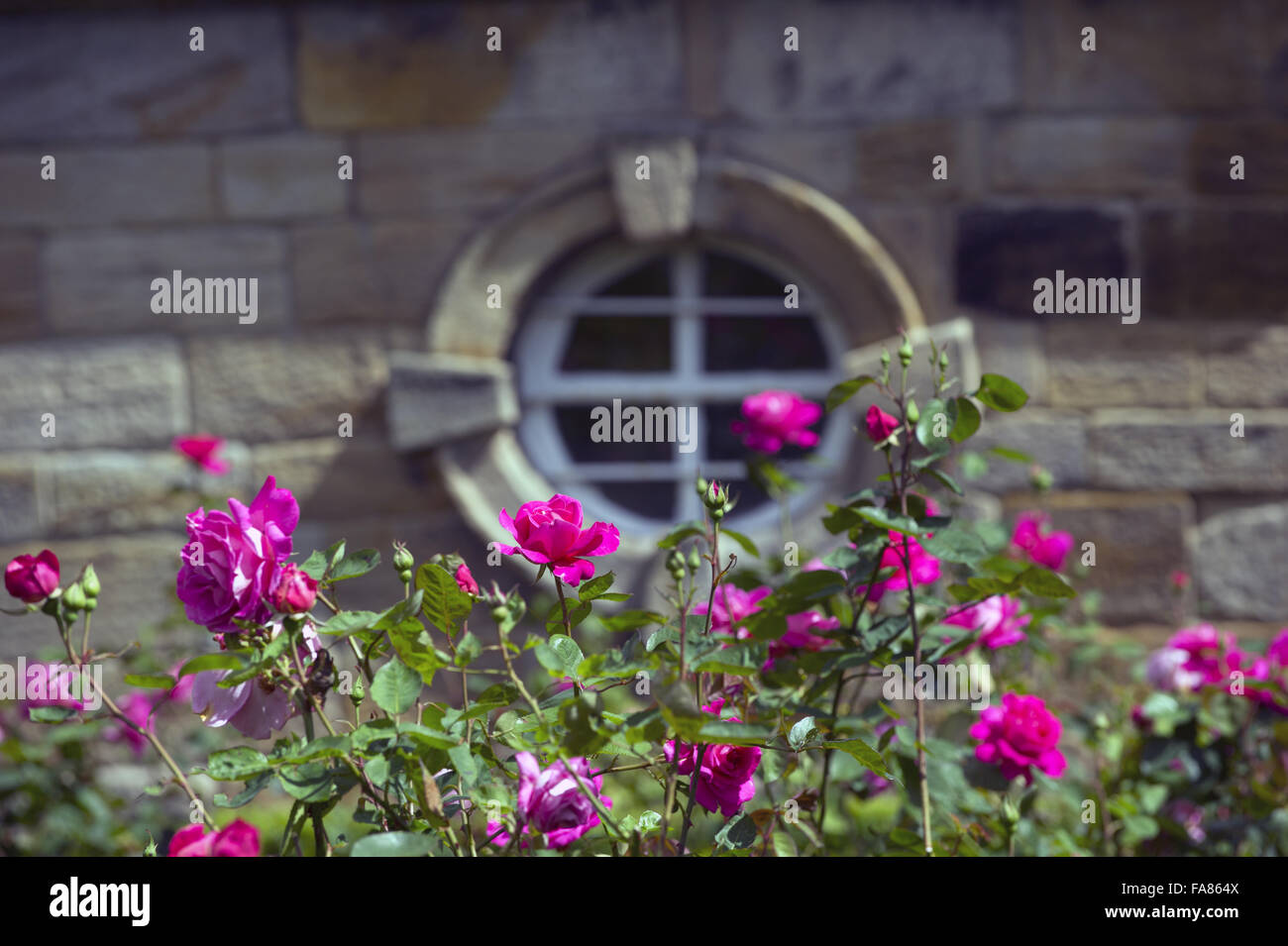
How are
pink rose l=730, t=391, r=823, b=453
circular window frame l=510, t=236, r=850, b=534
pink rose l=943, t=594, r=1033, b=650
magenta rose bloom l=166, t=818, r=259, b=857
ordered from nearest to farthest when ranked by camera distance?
magenta rose bloom l=166, t=818, r=259, b=857 < pink rose l=943, t=594, r=1033, b=650 < pink rose l=730, t=391, r=823, b=453 < circular window frame l=510, t=236, r=850, b=534

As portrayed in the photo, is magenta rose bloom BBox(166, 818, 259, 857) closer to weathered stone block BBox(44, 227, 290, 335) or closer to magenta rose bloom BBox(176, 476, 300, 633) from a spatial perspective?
magenta rose bloom BBox(176, 476, 300, 633)

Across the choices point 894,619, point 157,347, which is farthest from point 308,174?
point 894,619

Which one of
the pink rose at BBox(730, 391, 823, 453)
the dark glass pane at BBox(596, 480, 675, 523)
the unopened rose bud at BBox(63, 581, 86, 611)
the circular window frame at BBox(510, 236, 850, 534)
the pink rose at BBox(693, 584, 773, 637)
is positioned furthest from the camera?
the dark glass pane at BBox(596, 480, 675, 523)

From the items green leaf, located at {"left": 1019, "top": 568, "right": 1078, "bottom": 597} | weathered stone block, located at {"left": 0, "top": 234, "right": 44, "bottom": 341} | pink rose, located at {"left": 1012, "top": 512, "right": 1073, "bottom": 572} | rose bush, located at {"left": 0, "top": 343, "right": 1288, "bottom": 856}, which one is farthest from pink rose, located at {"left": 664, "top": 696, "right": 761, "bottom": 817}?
weathered stone block, located at {"left": 0, "top": 234, "right": 44, "bottom": 341}

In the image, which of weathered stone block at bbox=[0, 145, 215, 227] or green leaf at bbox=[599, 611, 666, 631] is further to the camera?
weathered stone block at bbox=[0, 145, 215, 227]

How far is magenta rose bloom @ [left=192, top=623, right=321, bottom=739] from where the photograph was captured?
87cm

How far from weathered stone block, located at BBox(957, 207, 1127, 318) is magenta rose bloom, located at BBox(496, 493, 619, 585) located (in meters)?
2.28

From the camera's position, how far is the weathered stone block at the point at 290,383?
2924 mm

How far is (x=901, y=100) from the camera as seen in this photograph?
2.88 m

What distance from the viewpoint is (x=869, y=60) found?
113 inches

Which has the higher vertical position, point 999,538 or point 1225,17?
point 1225,17
